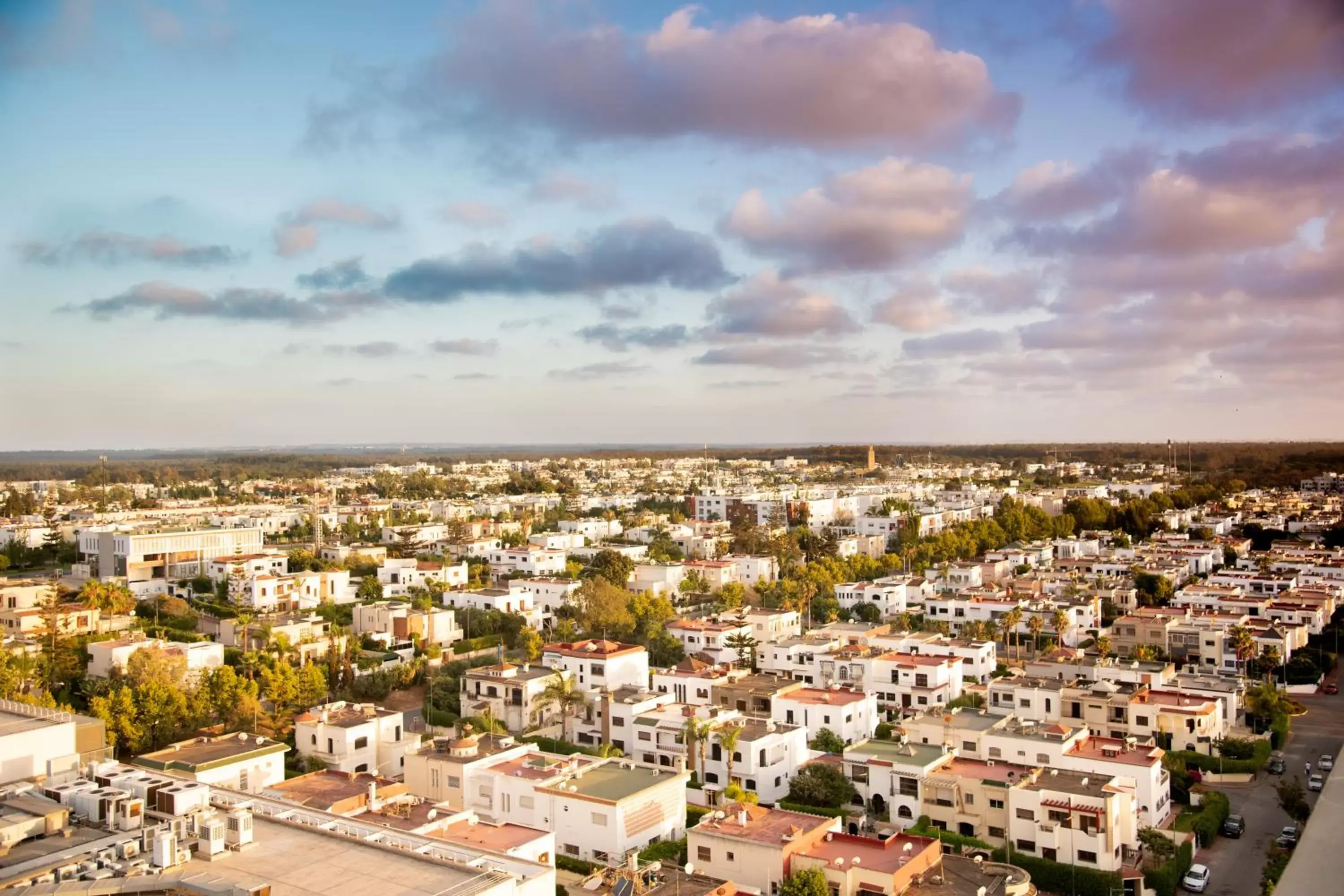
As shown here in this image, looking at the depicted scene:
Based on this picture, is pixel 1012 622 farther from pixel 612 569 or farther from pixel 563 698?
pixel 563 698

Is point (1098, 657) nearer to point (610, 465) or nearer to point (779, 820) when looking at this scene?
point (779, 820)

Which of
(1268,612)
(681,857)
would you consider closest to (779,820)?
(681,857)

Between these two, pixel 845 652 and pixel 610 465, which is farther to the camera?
pixel 610 465

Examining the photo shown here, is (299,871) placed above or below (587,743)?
above

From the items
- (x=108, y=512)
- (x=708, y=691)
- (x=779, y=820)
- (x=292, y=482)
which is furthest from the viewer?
(x=292, y=482)

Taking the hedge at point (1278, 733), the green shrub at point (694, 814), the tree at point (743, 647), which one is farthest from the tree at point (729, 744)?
the hedge at point (1278, 733)

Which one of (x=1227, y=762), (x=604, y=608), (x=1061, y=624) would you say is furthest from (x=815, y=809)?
(x=1061, y=624)

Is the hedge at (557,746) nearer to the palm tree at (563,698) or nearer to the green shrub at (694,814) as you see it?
the palm tree at (563,698)
